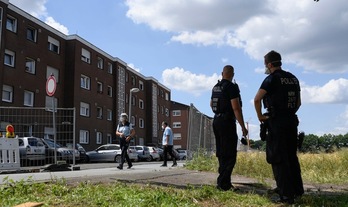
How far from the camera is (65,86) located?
3938 cm

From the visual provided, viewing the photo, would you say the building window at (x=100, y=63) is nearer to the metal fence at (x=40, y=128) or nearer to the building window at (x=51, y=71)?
the building window at (x=51, y=71)

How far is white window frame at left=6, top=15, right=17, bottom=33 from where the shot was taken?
3056 cm

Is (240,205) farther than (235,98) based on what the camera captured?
No

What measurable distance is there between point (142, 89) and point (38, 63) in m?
27.8

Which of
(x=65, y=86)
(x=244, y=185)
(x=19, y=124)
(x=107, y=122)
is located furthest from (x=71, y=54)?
(x=244, y=185)

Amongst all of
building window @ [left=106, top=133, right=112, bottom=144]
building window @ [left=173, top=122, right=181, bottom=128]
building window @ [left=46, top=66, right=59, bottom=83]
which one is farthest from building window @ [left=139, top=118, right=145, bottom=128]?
building window @ [left=173, top=122, right=181, bottom=128]

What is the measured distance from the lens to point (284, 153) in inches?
207

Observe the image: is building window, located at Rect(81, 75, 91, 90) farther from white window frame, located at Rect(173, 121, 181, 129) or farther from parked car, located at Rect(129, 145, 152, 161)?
white window frame, located at Rect(173, 121, 181, 129)

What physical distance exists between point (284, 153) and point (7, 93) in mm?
28357

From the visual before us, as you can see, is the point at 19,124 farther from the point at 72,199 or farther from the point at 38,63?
the point at 38,63

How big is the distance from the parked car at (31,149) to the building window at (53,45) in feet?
73.8

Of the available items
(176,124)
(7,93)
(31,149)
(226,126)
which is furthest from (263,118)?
(176,124)

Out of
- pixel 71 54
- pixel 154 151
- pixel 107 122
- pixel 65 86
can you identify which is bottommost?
pixel 154 151

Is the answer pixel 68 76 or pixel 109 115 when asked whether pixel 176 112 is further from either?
pixel 68 76
